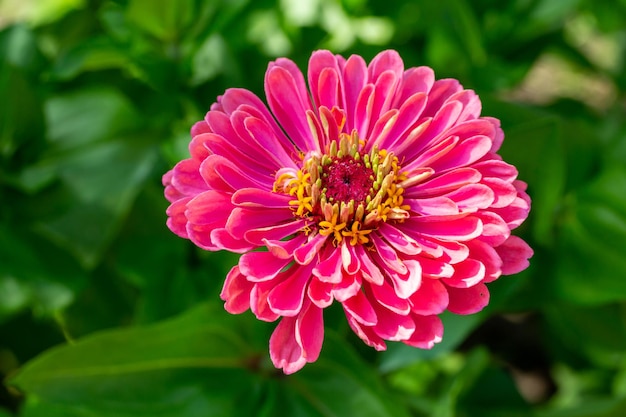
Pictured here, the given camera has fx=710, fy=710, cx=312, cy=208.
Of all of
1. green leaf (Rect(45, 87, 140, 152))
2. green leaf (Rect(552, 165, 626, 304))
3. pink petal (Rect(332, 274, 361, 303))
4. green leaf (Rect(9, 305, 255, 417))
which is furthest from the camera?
green leaf (Rect(45, 87, 140, 152))

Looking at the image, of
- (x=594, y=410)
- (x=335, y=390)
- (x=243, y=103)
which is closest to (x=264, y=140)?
(x=243, y=103)

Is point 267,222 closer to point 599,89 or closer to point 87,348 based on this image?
point 87,348

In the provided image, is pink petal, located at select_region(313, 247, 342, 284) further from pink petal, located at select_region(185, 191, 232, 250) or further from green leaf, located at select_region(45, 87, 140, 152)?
green leaf, located at select_region(45, 87, 140, 152)

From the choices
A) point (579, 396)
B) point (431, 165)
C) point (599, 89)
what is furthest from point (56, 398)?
point (599, 89)

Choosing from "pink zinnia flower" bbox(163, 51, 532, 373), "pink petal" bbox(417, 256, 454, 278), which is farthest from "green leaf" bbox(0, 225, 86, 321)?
"pink petal" bbox(417, 256, 454, 278)

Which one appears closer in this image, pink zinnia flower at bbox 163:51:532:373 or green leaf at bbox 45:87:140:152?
pink zinnia flower at bbox 163:51:532:373

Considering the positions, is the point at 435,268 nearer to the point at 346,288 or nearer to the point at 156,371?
the point at 346,288

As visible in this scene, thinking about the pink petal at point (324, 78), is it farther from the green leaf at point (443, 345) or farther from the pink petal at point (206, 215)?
the green leaf at point (443, 345)

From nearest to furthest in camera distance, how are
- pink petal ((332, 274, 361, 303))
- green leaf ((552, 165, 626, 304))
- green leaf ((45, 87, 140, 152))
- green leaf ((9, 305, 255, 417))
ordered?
pink petal ((332, 274, 361, 303)), green leaf ((9, 305, 255, 417)), green leaf ((552, 165, 626, 304)), green leaf ((45, 87, 140, 152))
